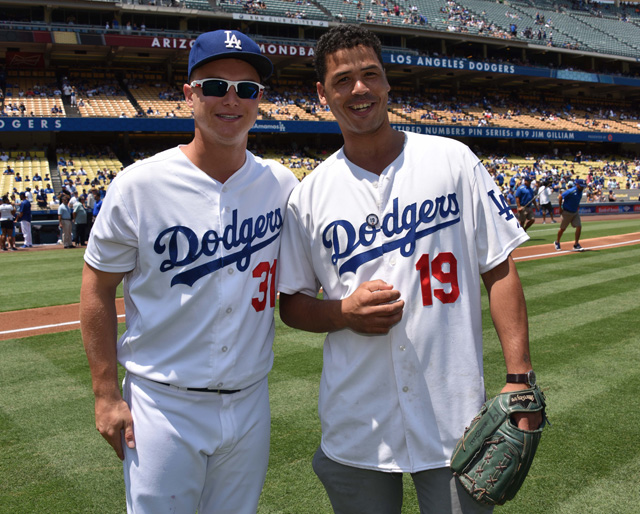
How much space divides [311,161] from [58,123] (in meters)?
15.0

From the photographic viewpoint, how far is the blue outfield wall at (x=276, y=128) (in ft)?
96.6

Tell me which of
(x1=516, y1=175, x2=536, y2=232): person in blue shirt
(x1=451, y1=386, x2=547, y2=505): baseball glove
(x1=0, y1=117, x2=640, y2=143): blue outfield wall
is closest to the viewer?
(x1=451, y1=386, x2=547, y2=505): baseball glove

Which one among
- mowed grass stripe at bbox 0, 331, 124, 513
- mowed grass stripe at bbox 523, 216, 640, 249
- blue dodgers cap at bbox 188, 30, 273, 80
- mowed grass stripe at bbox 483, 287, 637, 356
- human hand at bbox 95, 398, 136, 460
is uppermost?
blue dodgers cap at bbox 188, 30, 273, 80

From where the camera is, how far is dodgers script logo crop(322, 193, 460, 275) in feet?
6.75

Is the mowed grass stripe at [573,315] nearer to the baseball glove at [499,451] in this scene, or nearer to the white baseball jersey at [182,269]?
the baseball glove at [499,451]

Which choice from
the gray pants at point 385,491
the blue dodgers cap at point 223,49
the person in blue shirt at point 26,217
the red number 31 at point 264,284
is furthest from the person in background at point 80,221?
the gray pants at point 385,491

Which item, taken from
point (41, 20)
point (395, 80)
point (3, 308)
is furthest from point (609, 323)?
point (395, 80)

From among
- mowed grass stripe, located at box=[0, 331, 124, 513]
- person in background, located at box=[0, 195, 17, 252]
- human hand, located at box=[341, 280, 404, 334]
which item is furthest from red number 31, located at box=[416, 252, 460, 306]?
person in background, located at box=[0, 195, 17, 252]

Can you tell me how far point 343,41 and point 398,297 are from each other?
104 centimetres

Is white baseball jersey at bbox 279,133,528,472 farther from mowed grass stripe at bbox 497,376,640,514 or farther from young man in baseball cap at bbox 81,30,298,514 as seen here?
mowed grass stripe at bbox 497,376,640,514

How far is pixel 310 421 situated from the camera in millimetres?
4543

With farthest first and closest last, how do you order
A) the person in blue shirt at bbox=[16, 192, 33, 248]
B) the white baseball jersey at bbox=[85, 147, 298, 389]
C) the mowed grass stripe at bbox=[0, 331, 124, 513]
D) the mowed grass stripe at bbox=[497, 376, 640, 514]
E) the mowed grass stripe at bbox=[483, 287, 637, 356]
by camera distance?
the person in blue shirt at bbox=[16, 192, 33, 248] → the mowed grass stripe at bbox=[483, 287, 637, 356] → the mowed grass stripe at bbox=[0, 331, 124, 513] → the mowed grass stripe at bbox=[497, 376, 640, 514] → the white baseball jersey at bbox=[85, 147, 298, 389]

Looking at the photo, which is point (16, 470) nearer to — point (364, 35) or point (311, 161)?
point (364, 35)

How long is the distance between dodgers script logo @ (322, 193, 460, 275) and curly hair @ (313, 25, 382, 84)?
645 millimetres
